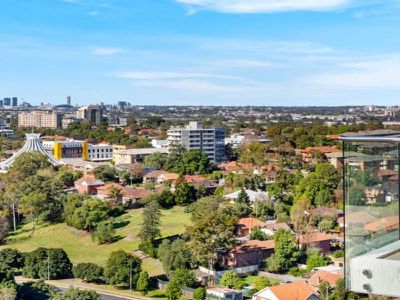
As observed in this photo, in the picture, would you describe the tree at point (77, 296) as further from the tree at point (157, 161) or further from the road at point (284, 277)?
the tree at point (157, 161)

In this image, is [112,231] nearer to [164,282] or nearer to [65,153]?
[164,282]

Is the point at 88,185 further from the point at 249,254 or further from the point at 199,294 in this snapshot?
the point at 199,294

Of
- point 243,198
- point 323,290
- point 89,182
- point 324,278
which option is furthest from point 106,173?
point 323,290

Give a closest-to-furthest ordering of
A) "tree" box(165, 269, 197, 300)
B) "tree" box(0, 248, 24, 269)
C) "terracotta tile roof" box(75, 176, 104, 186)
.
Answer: "tree" box(165, 269, 197, 300), "tree" box(0, 248, 24, 269), "terracotta tile roof" box(75, 176, 104, 186)

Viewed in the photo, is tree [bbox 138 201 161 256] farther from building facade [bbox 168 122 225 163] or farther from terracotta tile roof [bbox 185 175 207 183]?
building facade [bbox 168 122 225 163]

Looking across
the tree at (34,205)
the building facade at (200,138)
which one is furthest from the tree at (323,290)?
the building facade at (200,138)

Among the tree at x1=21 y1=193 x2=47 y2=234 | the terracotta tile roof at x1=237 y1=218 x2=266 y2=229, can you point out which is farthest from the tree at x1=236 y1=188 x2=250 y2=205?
the tree at x1=21 y1=193 x2=47 y2=234

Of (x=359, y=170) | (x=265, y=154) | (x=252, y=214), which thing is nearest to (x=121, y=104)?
(x=265, y=154)
